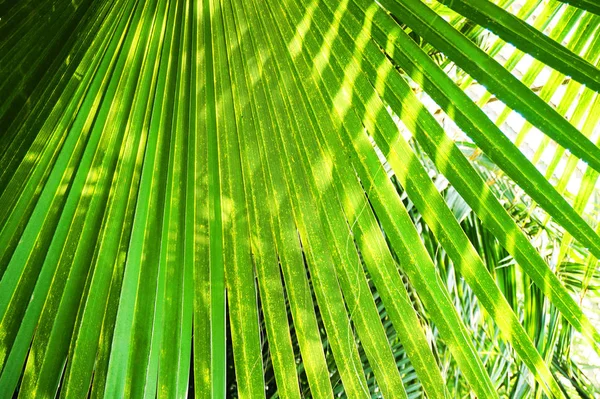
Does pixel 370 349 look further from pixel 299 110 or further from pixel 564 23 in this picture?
pixel 564 23

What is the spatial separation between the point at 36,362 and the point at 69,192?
18cm

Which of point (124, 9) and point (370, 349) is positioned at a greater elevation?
point (124, 9)

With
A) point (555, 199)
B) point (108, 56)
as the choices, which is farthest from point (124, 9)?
point (555, 199)

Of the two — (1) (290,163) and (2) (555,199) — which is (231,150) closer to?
(1) (290,163)

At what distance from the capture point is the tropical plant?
422mm

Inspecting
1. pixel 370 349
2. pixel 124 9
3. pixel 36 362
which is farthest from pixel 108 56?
pixel 370 349

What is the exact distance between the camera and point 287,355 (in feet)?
1.61

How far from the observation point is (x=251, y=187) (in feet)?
1.81

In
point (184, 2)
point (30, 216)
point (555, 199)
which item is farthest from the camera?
point (184, 2)

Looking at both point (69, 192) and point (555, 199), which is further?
point (69, 192)

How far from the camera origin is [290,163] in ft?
1.74

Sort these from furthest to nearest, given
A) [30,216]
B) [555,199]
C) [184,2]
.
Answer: [184,2], [30,216], [555,199]

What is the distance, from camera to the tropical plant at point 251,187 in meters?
0.42

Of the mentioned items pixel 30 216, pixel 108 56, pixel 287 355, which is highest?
pixel 108 56
